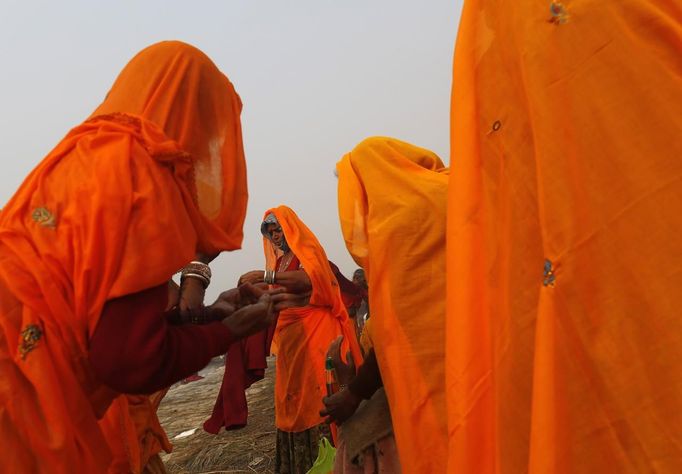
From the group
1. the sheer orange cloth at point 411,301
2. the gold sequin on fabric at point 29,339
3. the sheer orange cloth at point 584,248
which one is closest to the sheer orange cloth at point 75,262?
the gold sequin on fabric at point 29,339

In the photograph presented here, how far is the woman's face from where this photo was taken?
530 cm

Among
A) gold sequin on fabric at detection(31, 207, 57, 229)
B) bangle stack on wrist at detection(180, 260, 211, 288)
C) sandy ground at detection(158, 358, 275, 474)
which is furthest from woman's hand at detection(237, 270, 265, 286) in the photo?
sandy ground at detection(158, 358, 275, 474)

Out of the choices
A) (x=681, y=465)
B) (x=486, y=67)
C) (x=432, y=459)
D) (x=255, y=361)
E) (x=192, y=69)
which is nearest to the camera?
(x=681, y=465)

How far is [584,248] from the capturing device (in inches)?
29.0

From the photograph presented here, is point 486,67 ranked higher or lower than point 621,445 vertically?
higher

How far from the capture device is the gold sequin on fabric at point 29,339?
1.21 metres

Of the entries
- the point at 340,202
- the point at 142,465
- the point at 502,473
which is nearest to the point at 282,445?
the point at 142,465

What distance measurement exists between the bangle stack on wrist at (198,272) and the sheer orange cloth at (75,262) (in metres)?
0.53

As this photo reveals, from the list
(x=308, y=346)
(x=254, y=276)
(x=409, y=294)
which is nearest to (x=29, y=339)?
(x=409, y=294)

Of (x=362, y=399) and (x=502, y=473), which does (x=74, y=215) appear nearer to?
(x=502, y=473)

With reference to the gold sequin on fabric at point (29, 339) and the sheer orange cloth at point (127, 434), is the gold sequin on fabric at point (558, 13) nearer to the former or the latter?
the gold sequin on fabric at point (29, 339)

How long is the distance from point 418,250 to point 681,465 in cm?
120

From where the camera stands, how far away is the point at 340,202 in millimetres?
2139

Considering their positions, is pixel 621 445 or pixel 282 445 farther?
pixel 282 445
